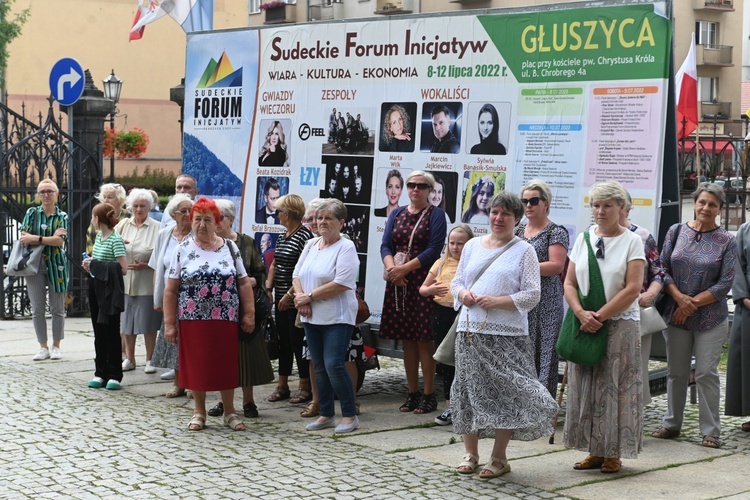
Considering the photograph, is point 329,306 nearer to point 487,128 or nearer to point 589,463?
point 487,128

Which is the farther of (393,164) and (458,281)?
(393,164)

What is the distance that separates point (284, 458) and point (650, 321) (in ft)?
8.40

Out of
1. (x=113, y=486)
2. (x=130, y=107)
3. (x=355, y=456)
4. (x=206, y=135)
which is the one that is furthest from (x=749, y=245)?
(x=130, y=107)

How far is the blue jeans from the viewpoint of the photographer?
7945mm

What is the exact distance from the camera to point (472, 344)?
6684 millimetres

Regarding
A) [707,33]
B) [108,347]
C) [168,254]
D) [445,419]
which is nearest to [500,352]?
[445,419]

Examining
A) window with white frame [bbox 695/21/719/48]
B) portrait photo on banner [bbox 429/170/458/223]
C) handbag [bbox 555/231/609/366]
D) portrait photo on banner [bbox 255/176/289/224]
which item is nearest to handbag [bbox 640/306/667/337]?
handbag [bbox 555/231/609/366]

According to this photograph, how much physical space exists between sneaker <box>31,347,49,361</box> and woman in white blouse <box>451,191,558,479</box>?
19.8 ft

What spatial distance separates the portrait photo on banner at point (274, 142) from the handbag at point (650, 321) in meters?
3.88

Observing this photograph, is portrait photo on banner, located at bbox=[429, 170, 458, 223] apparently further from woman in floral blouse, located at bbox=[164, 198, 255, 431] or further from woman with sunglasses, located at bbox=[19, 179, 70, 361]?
woman with sunglasses, located at bbox=[19, 179, 70, 361]

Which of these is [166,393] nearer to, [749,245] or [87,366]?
[87,366]

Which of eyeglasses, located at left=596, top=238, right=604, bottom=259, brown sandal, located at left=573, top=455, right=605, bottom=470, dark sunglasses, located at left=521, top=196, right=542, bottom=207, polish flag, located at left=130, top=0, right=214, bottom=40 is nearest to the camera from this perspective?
eyeglasses, located at left=596, top=238, right=604, bottom=259

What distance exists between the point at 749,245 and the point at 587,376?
202 centimetres

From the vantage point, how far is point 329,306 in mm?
7926
